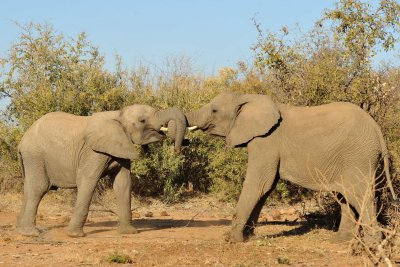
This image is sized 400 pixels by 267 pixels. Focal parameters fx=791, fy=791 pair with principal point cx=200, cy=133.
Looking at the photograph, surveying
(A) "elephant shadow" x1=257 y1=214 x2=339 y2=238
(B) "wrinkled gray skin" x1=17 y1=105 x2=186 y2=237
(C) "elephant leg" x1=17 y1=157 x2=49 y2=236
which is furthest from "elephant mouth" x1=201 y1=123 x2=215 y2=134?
(C) "elephant leg" x1=17 y1=157 x2=49 y2=236

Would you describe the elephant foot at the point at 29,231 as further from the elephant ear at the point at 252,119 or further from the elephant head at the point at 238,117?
the elephant ear at the point at 252,119

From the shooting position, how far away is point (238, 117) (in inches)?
459

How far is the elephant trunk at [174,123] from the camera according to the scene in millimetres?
11812

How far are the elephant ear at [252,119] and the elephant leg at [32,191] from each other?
3104 millimetres

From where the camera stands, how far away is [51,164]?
12.6 meters

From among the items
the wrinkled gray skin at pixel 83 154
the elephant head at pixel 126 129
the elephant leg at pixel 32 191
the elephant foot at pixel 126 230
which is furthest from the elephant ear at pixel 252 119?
the elephant leg at pixel 32 191

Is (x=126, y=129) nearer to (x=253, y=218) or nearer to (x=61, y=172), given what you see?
(x=61, y=172)

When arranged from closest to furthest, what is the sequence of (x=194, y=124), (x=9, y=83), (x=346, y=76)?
(x=194, y=124) → (x=346, y=76) → (x=9, y=83)

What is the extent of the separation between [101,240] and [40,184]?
5.06 feet

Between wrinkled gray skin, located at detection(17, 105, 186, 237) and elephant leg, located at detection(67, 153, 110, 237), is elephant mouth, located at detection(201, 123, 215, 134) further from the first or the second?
elephant leg, located at detection(67, 153, 110, 237)

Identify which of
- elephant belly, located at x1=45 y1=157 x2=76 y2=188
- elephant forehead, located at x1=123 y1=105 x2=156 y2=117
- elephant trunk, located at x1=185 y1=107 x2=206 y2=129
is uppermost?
elephant forehead, located at x1=123 y1=105 x2=156 y2=117

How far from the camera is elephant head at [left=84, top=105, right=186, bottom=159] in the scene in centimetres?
1230

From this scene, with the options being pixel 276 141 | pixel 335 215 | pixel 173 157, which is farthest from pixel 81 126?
pixel 173 157

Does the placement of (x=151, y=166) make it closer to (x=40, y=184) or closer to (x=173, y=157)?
(x=173, y=157)
